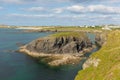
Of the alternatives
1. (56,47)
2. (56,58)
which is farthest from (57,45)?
(56,58)

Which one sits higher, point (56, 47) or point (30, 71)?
point (56, 47)

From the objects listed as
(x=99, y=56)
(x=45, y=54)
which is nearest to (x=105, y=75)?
(x=99, y=56)

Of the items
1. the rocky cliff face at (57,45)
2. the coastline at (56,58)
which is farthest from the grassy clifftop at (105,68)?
the rocky cliff face at (57,45)

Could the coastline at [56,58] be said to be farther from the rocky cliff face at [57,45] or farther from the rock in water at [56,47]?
the rocky cliff face at [57,45]

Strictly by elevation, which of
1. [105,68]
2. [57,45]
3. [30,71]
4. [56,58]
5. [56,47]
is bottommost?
[30,71]

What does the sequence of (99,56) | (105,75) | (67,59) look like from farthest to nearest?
(67,59)
(99,56)
(105,75)

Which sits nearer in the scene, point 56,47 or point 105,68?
point 105,68

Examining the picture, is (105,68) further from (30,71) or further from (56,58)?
(56,58)

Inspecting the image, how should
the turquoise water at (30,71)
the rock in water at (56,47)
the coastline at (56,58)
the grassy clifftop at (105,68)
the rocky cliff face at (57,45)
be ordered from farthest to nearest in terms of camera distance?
1. the rocky cliff face at (57,45)
2. the rock in water at (56,47)
3. the coastline at (56,58)
4. the turquoise water at (30,71)
5. the grassy clifftop at (105,68)

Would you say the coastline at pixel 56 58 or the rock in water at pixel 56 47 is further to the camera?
the rock in water at pixel 56 47

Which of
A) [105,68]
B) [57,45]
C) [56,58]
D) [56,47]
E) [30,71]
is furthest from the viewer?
[57,45]

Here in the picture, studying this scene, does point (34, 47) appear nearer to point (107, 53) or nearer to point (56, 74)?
point (56, 74)
